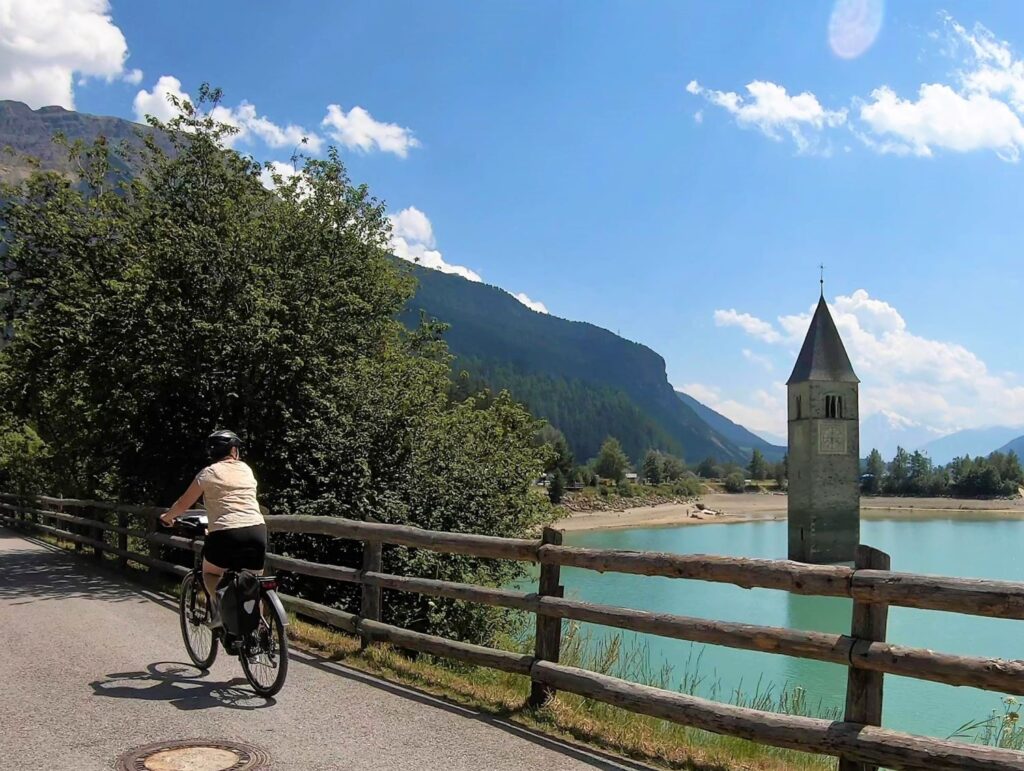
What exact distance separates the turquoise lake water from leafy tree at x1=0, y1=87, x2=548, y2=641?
4.07m

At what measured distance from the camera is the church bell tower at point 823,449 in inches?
2613

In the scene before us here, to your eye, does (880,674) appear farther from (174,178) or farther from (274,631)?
(174,178)

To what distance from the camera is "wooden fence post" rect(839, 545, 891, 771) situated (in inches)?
163

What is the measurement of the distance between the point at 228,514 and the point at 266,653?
0.98 m

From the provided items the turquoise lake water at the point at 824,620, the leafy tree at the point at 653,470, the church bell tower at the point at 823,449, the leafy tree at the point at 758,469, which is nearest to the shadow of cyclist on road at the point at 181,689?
the turquoise lake water at the point at 824,620

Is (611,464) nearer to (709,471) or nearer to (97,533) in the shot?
(709,471)

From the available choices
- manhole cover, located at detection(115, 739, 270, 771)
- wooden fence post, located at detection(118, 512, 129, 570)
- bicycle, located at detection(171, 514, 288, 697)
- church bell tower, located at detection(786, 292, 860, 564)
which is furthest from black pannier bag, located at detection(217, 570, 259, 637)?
church bell tower, located at detection(786, 292, 860, 564)

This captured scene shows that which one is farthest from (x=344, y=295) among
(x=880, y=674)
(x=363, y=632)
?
(x=880, y=674)

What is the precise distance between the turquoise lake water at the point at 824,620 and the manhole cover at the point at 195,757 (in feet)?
15.6

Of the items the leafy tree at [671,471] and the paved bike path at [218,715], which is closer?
the paved bike path at [218,715]

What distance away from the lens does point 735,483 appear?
15588 cm

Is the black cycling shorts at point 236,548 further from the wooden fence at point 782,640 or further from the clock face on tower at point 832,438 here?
the clock face on tower at point 832,438

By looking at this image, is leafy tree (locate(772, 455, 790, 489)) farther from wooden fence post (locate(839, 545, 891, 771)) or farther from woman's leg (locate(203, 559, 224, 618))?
wooden fence post (locate(839, 545, 891, 771))

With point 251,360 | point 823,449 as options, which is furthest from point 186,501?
point 823,449
